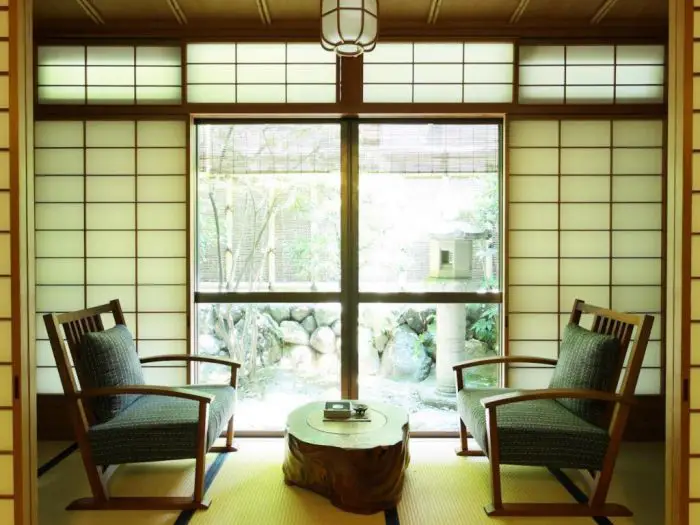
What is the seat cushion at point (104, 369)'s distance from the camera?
2578 mm

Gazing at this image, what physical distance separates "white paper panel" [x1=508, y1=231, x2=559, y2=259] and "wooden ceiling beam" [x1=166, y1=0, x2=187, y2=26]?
2808 mm

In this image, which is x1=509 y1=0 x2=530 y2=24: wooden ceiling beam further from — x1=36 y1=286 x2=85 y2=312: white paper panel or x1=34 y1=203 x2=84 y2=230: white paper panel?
x1=36 y1=286 x2=85 y2=312: white paper panel

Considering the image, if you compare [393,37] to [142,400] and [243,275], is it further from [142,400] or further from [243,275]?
[142,400]

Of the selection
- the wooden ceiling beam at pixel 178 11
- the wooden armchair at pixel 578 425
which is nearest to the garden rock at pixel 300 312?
the wooden armchair at pixel 578 425

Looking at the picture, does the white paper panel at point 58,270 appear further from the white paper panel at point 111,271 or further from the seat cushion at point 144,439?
the seat cushion at point 144,439

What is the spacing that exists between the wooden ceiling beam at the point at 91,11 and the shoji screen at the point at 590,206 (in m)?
3.04

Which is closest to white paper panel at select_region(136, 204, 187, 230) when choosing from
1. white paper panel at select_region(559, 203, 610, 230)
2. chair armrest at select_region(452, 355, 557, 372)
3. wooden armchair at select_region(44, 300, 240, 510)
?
wooden armchair at select_region(44, 300, 240, 510)

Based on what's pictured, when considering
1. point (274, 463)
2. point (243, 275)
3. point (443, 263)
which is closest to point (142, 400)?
point (274, 463)

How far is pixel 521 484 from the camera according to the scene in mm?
2785

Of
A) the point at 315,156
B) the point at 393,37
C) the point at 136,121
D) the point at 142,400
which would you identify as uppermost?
the point at 393,37

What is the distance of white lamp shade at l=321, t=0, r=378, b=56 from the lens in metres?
2.29

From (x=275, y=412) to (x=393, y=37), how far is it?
294 cm

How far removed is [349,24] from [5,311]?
187 cm

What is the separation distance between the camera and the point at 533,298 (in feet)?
11.7
